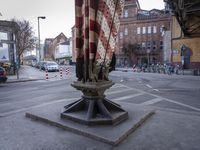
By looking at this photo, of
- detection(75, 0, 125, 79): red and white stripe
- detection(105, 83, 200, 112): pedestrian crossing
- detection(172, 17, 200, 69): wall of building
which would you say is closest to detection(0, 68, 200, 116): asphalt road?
detection(105, 83, 200, 112): pedestrian crossing

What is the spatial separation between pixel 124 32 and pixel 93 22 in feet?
163

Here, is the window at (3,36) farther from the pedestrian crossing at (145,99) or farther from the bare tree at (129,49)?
the bare tree at (129,49)

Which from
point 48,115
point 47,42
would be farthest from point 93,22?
point 47,42

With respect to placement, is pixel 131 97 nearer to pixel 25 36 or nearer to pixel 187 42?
pixel 187 42

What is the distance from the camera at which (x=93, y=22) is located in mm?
4375

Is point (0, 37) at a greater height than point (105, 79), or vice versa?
point (0, 37)

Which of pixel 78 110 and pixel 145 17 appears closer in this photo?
pixel 78 110

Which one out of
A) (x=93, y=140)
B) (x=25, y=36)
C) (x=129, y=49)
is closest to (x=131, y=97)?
(x=93, y=140)

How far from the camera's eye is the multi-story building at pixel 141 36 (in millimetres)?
48594

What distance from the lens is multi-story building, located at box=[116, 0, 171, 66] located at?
48594mm

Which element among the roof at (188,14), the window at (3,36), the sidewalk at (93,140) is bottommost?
the sidewalk at (93,140)

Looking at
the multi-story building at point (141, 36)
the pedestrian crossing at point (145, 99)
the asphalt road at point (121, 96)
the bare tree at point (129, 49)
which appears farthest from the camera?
the bare tree at point (129, 49)

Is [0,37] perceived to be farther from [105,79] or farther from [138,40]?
[138,40]

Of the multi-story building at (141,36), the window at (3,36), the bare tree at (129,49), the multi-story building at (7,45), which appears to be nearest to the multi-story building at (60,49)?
the multi-story building at (141,36)
